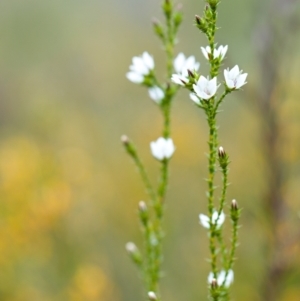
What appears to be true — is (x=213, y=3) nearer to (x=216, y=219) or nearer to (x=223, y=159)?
(x=223, y=159)

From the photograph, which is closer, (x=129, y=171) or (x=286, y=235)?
(x=286, y=235)

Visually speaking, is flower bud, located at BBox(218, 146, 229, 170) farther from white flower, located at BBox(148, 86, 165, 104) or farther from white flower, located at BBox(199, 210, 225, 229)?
white flower, located at BBox(148, 86, 165, 104)

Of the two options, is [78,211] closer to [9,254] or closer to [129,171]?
[9,254]

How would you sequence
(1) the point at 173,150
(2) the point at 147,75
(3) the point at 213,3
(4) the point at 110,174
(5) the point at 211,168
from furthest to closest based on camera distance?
(4) the point at 110,174 → (2) the point at 147,75 → (1) the point at 173,150 → (5) the point at 211,168 → (3) the point at 213,3

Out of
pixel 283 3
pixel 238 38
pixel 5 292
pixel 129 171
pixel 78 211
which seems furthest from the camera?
pixel 238 38

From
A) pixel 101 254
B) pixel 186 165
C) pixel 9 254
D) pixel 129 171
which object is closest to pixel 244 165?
pixel 186 165

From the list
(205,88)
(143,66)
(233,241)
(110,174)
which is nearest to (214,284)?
(233,241)
